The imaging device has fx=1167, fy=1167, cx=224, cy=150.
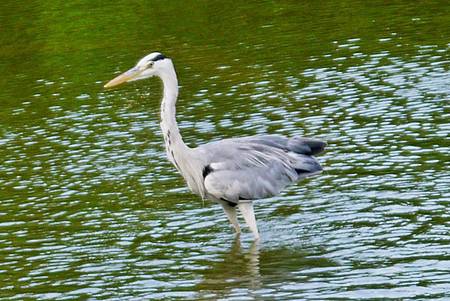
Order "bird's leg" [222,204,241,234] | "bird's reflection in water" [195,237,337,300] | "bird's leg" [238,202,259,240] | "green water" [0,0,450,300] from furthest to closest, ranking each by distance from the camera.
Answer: "bird's leg" [222,204,241,234] → "bird's leg" [238,202,259,240] → "green water" [0,0,450,300] → "bird's reflection in water" [195,237,337,300]

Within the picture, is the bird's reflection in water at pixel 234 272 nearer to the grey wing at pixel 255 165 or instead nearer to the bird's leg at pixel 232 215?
the bird's leg at pixel 232 215

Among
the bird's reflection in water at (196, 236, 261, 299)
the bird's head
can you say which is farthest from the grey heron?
the bird's reflection in water at (196, 236, 261, 299)

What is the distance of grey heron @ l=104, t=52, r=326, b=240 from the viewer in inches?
482

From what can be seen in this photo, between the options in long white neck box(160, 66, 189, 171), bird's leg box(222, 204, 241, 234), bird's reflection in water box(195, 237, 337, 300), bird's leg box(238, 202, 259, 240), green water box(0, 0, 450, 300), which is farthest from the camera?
bird's leg box(222, 204, 241, 234)

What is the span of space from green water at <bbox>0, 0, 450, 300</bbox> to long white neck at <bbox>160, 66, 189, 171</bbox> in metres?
0.98

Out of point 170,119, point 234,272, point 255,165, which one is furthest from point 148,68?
point 234,272

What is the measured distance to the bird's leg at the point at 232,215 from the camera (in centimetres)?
1257

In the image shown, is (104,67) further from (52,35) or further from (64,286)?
(64,286)

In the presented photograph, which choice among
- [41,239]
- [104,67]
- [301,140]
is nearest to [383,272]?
[301,140]

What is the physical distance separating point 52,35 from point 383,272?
58.5 ft

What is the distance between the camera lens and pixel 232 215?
12609 millimetres

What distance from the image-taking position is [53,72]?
23172 millimetres

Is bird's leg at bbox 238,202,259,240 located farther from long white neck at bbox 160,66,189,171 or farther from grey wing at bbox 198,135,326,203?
long white neck at bbox 160,66,189,171

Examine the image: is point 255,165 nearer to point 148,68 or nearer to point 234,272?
point 234,272
